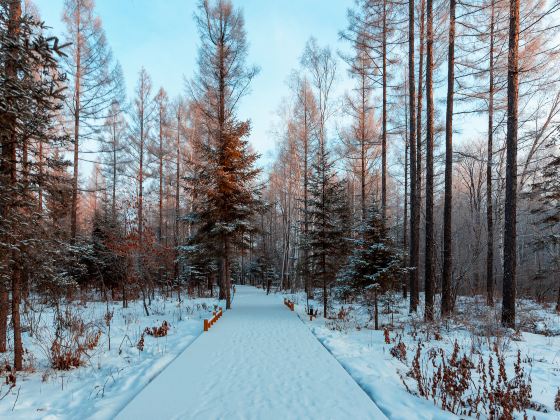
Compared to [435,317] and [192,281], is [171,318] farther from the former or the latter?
[192,281]

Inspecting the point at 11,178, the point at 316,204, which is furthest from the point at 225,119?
the point at 11,178

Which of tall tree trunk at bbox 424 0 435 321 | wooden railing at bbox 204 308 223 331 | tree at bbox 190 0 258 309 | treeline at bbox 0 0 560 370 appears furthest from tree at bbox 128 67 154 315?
tall tree trunk at bbox 424 0 435 321

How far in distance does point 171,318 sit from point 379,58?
14740 mm

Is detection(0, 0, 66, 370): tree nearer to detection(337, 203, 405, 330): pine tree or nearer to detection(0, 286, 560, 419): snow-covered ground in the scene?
detection(0, 286, 560, 419): snow-covered ground

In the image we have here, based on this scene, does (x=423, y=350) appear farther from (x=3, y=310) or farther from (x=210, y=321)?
(x=3, y=310)

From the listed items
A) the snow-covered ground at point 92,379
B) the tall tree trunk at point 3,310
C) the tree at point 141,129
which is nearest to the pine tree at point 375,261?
the snow-covered ground at point 92,379

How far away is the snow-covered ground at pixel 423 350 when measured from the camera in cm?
423

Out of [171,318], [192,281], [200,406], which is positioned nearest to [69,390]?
[200,406]

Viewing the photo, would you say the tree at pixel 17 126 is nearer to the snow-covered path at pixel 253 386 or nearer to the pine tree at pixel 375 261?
the snow-covered path at pixel 253 386

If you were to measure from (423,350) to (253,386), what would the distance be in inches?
170

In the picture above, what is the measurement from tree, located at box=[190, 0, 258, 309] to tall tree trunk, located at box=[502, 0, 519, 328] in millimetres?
9611

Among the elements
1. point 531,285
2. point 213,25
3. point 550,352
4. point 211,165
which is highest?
point 213,25

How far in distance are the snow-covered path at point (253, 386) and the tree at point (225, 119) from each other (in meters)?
7.30

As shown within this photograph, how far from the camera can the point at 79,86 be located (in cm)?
1427
